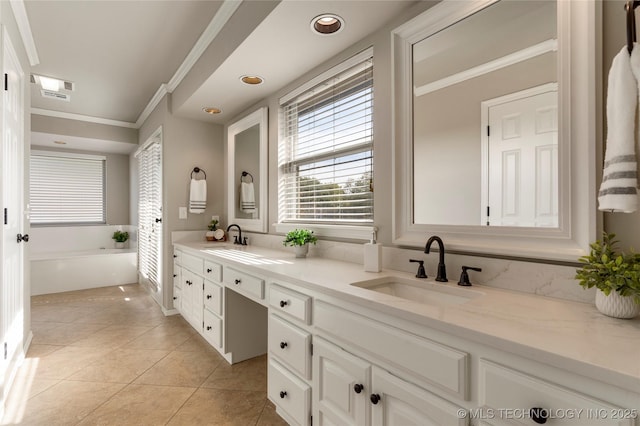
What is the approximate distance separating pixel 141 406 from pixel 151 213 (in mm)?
2965

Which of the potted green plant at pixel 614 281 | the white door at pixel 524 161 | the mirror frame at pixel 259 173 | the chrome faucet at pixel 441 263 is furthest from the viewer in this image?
the mirror frame at pixel 259 173

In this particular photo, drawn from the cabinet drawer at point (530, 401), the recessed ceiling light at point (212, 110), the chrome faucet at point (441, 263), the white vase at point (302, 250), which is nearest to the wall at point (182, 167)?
the recessed ceiling light at point (212, 110)

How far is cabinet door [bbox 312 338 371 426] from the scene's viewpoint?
47.4 inches

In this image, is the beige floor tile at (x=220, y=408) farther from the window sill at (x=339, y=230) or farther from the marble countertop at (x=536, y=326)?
the window sill at (x=339, y=230)

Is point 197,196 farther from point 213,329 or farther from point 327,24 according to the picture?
point 327,24

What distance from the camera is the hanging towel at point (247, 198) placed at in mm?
3360

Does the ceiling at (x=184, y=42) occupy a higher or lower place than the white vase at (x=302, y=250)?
higher

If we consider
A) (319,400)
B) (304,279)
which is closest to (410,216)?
(304,279)

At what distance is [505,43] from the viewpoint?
1.38 meters

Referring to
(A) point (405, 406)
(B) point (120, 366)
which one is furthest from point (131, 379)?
(A) point (405, 406)

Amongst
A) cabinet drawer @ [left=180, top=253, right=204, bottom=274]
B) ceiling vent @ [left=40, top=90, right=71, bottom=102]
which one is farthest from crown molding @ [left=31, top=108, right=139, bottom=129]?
A: cabinet drawer @ [left=180, top=253, right=204, bottom=274]

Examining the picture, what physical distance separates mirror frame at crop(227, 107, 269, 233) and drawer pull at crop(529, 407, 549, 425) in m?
2.52

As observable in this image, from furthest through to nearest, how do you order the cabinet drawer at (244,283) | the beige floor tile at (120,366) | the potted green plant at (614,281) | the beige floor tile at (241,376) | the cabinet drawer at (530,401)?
the beige floor tile at (120,366) → the beige floor tile at (241,376) → the cabinet drawer at (244,283) → the potted green plant at (614,281) → the cabinet drawer at (530,401)

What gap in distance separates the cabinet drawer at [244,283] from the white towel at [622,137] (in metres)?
1.59
